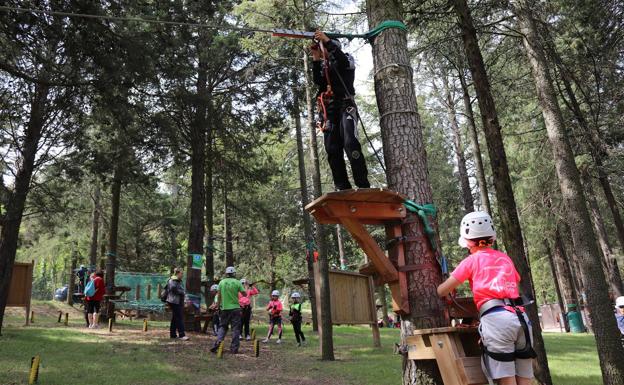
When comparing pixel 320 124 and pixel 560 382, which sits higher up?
pixel 320 124

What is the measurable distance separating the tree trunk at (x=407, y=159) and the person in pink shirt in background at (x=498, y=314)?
386mm

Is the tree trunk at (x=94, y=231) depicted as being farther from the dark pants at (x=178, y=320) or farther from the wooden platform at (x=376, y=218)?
the wooden platform at (x=376, y=218)

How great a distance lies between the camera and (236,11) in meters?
13.3

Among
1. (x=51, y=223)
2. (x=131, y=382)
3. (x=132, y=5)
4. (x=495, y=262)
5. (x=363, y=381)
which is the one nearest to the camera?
(x=495, y=262)

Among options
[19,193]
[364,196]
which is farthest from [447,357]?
[19,193]

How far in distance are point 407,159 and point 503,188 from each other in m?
3.26

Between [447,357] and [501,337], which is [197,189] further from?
[501,337]

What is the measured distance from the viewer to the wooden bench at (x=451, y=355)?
3236 mm

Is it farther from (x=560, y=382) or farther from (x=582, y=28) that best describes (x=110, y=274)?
Answer: (x=582, y=28)

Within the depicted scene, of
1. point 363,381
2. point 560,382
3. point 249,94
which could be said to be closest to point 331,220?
point 363,381

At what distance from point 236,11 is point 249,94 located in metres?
3.34

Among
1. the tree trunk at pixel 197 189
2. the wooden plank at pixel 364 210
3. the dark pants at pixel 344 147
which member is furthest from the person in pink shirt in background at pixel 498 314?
the tree trunk at pixel 197 189

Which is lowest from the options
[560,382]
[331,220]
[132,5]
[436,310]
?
[560,382]

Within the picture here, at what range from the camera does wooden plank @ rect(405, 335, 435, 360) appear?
11.2 ft
